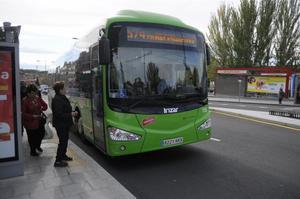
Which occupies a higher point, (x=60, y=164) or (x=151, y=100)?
(x=151, y=100)

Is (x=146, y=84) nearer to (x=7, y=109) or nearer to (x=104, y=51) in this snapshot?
(x=104, y=51)

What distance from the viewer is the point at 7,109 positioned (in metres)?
4.90

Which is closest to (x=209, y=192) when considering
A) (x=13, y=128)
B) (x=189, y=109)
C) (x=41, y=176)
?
(x=189, y=109)

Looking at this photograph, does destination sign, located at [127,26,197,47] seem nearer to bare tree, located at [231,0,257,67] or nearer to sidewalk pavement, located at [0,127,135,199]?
sidewalk pavement, located at [0,127,135,199]

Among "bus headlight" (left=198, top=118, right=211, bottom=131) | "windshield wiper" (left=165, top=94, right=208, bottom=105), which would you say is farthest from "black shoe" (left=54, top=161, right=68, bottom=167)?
"bus headlight" (left=198, top=118, right=211, bottom=131)

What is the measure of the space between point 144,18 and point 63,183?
12.1ft

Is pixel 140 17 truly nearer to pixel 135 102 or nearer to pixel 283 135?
pixel 135 102

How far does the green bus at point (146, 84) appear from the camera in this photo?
18.6 ft

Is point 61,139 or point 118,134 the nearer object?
point 118,134

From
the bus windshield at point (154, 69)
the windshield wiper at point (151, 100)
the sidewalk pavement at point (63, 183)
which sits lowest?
the sidewalk pavement at point (63, 183)

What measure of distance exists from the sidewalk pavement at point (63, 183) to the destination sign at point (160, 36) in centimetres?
277

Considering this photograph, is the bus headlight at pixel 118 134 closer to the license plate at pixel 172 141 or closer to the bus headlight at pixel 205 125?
the license plate at pixel 172 141

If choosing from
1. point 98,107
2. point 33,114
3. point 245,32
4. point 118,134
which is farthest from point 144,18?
point 245,32

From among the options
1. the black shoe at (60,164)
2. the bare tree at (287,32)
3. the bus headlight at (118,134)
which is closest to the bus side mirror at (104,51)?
the bus headlight at (118,134)
